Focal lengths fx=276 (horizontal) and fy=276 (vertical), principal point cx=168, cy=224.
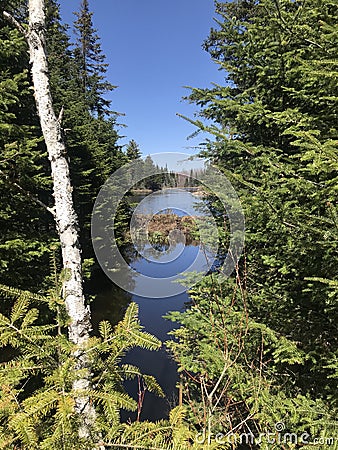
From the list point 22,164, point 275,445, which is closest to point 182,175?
point 22,164

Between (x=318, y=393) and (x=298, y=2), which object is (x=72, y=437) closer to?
(x=318, y=393)

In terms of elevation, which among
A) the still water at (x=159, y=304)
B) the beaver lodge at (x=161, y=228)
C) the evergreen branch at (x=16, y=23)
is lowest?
the still water at (x=159, y=304)

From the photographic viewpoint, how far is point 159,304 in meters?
12.9

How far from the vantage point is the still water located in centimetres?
607

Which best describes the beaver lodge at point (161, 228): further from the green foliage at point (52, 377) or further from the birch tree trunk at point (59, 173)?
the green foliage at point (52, 377)

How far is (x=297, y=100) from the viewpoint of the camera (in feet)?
15.0

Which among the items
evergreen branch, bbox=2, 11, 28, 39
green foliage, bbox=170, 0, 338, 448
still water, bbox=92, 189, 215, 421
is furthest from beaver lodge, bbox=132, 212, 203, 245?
evergreen branch, bbox=2, 11, 28, 39

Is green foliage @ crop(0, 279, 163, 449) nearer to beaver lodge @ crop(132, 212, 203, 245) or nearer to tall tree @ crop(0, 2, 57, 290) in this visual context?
tall tree @ crop(0, 2, 57, 290)

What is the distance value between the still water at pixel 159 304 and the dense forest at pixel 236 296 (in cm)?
94

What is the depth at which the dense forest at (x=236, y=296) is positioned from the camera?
1.40 meters

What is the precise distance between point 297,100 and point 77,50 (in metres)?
20.5

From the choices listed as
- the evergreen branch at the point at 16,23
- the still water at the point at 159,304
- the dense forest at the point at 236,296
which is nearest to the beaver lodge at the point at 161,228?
the still water at the point at 159,304

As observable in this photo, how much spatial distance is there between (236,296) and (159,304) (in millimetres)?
8908

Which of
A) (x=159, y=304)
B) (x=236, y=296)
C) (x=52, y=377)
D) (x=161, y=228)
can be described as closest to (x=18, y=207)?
(x=161, y=228)
